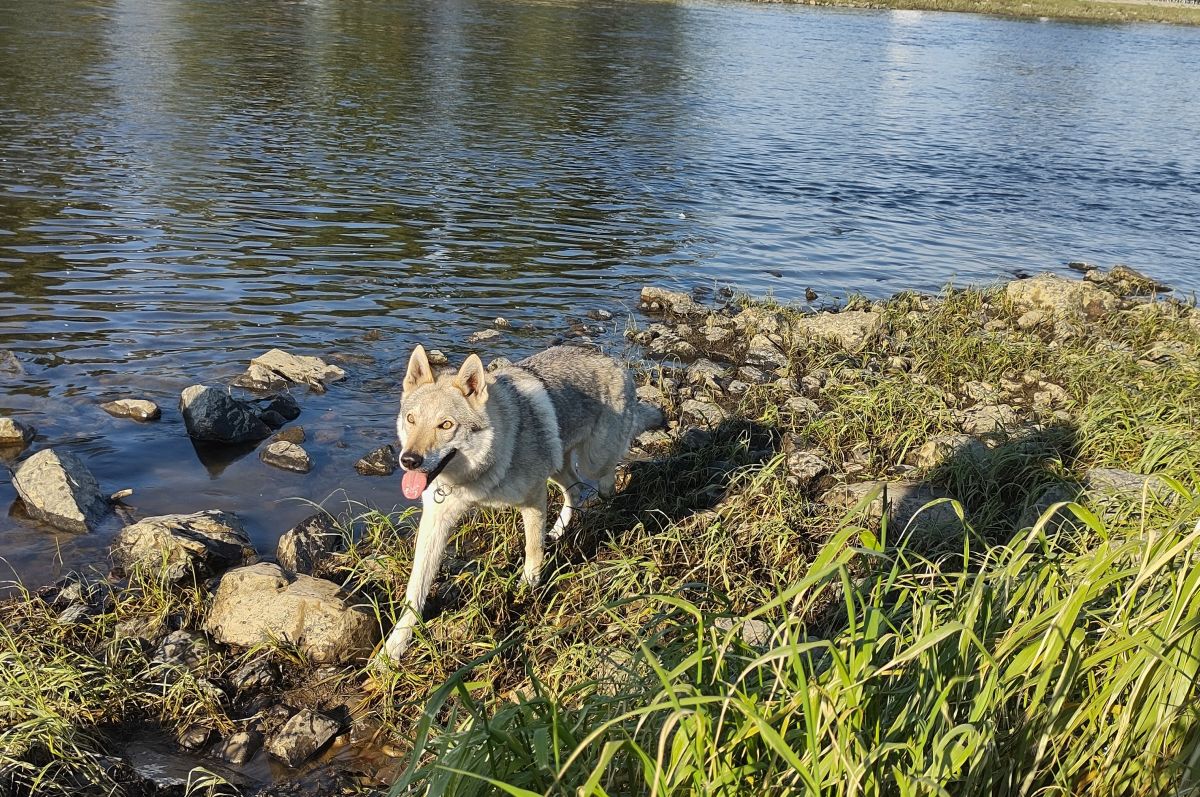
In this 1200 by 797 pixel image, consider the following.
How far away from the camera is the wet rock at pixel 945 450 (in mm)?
8039

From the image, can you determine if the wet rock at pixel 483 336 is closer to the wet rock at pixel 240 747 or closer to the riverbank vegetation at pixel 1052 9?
the wet rock at pixel 240 747

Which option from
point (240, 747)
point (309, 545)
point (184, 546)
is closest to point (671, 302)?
point (309, 545)

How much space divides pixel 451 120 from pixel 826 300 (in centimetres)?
1413

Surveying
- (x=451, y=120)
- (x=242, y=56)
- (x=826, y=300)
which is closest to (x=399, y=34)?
(x=242, y=56)

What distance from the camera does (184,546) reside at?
21.9 feet

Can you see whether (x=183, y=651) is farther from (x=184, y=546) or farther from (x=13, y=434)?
(x=13, y=434)

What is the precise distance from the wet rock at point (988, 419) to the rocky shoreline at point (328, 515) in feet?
0.08

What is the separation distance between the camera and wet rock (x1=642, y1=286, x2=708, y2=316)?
13.4 meters

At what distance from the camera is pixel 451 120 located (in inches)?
992

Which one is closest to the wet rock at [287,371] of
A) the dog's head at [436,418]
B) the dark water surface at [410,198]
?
the dark water surface at [410,198]

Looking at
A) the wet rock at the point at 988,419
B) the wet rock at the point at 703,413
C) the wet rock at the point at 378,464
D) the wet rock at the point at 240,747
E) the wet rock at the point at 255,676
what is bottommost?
the wet rock at the point at 240,747

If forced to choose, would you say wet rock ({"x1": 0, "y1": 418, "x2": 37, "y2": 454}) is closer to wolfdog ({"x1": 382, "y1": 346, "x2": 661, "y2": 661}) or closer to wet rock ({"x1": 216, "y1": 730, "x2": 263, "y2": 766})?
wolfdog ({"x1": 382, "y1": 346, "x2": 661, "y2": 661})

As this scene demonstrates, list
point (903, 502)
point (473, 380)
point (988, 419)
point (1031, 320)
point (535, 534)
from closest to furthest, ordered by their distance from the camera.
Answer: point (473, 380), point (535, 534), point (903, 502), point (988, 419), point (1031, 320)

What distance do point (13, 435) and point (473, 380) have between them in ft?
16.4
